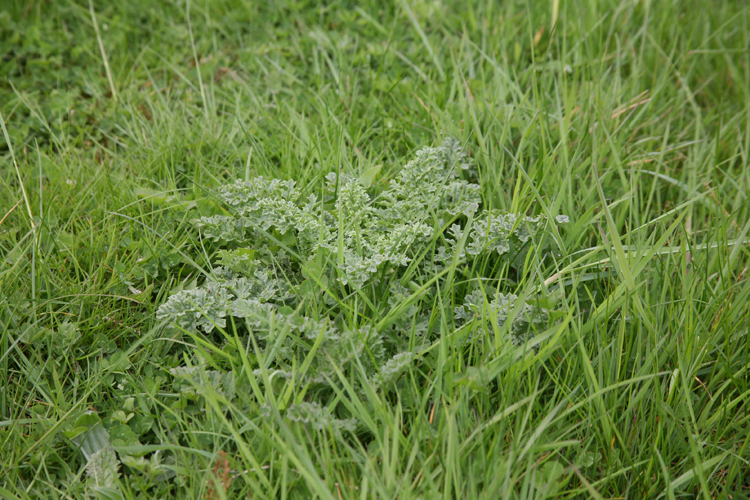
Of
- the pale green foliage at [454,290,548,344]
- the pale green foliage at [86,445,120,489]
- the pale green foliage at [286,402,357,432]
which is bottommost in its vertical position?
the pale green foliage at [86,445,120,489]

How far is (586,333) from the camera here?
1970 mm

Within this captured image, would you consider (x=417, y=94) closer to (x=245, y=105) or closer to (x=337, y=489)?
(x=245, y=105)

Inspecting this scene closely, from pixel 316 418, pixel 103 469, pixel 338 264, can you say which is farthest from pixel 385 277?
pixel 103 469

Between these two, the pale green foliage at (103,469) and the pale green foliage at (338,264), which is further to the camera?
the pale green foliage at (338,264)

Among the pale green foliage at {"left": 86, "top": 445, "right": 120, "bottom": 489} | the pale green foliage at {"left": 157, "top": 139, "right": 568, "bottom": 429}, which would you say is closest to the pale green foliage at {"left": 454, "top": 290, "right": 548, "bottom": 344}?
the pale green foliage at {"left": 157, "top": 139, "right": 568, "bottom": 429}

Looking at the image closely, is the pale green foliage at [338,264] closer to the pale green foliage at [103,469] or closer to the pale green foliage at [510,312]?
the pale green foliage at [510,312]

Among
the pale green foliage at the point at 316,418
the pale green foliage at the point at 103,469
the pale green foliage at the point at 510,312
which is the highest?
the pale green foliage at the point at 510,312

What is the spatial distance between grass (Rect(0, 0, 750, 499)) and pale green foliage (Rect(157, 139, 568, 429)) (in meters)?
0.07

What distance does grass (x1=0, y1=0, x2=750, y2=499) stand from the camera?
1.73 metres

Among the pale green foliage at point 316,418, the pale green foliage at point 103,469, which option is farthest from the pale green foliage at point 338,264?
the pale green foliage at point 103,469

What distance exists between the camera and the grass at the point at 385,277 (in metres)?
1.73

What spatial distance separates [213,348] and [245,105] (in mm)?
1773

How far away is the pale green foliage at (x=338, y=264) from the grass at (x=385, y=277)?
7cm

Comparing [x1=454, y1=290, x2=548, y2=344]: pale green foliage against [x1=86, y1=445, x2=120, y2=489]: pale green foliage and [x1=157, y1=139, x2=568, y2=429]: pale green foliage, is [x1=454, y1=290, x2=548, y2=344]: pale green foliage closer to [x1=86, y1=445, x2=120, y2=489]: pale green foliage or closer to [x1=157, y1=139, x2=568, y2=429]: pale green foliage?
[x1=157, y1=139, x2=568, y2=429]: pale green foliage
